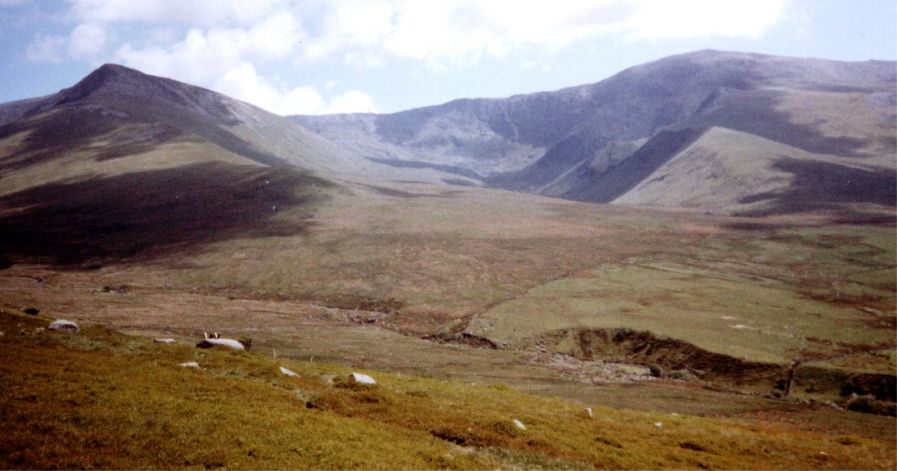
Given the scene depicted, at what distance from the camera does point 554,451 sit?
25.0 m

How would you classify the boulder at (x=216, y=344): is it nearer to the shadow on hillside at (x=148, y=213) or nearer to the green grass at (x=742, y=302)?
the green grass at (x=742, y=302)

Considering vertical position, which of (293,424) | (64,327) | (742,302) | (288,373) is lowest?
(742,302)

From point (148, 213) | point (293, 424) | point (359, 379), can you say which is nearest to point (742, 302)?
point (359, 379)

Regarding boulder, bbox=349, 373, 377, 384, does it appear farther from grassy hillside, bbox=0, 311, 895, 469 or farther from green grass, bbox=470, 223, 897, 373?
green grass, bbox=470, 223, 897, 373

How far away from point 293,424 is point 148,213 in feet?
529

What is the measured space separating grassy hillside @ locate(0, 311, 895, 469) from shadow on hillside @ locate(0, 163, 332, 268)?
106m

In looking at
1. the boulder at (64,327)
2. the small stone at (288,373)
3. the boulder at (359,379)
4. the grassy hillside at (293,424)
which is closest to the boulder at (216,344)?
the grassy hillside at (293,424)

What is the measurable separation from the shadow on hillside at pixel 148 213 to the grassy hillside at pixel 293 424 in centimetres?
10650

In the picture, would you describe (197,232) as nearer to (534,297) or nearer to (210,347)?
(534,297)

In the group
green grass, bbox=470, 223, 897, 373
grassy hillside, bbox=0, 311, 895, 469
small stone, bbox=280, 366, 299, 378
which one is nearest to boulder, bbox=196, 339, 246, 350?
grassy hillside, bbox=0, 311, 895, 469

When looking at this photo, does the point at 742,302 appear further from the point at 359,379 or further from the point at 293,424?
the point at 293,424

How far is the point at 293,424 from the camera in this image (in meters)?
22.1

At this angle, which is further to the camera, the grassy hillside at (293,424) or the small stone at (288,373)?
the small stone at (288,373)

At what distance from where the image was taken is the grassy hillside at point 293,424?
18.1m
